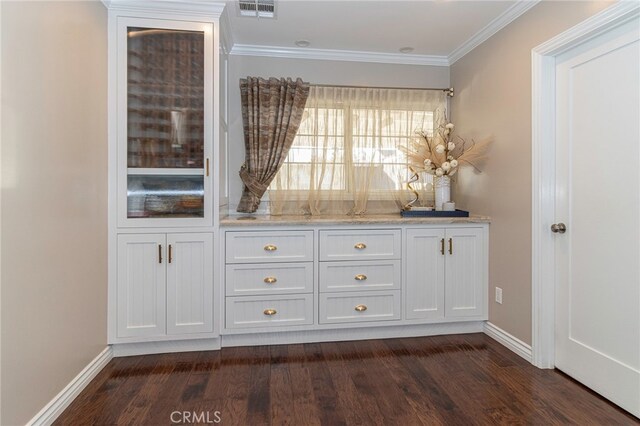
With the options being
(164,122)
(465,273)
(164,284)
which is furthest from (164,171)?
(465,273)

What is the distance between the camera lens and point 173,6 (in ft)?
8.10

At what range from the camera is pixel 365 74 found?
343 centimetres

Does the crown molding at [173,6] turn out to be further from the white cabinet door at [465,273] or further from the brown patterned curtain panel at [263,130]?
the white cabinet door at [465,273]

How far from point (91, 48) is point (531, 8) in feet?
9.48

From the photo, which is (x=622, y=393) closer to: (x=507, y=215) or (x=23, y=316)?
(x=507, y=215)

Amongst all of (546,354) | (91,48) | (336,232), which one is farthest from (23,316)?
(546,354)

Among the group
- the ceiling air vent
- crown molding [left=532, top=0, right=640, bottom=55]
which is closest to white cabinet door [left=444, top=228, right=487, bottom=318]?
crown molding [left=532, top=0, right=640, bottom=55]

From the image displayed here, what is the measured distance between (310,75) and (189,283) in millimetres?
2147

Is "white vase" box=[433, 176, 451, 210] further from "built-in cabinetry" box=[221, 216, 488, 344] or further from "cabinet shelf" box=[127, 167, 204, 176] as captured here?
"cabinet shelf" box=[127, 167, 204, 176]

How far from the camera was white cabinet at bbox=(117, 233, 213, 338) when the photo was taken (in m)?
2.48

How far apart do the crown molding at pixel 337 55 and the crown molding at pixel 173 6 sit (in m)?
0.70

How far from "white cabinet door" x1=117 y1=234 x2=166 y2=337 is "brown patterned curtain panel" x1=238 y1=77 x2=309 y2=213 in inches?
36.2

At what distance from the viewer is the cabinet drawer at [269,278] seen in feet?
8.64

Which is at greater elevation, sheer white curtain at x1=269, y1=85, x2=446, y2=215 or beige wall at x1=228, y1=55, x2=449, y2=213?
beige wall at x1=228, y1=55, x2=449, y2=213
